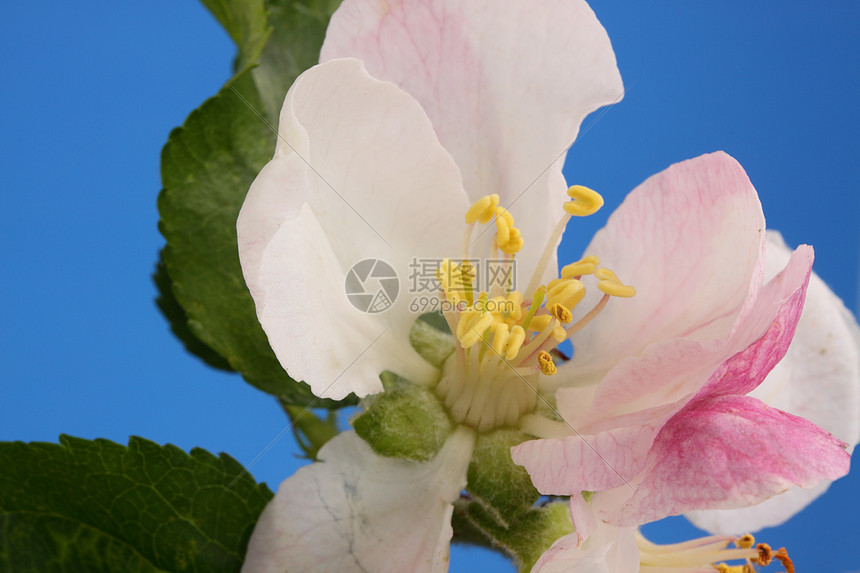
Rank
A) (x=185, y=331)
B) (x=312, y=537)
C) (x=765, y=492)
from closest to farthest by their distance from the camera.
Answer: (x=765, y=492) → (x=312, y=537) → (x=185, y=331)

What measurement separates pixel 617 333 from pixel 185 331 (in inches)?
12.0

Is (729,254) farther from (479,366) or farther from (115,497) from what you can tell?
(115,497)

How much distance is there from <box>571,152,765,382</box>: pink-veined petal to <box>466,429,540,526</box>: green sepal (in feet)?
0.26

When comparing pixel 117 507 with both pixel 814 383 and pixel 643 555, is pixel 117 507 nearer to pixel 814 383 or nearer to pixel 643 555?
pixel 643 555

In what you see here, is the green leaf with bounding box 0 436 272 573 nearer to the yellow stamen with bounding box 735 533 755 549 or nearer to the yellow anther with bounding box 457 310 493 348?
the yellow anther with bounding box 457 310 493 348

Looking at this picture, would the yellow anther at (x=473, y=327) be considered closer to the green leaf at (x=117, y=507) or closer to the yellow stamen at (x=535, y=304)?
the yellow stamen at (x=535, y=304)

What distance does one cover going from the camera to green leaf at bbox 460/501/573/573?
45 cm

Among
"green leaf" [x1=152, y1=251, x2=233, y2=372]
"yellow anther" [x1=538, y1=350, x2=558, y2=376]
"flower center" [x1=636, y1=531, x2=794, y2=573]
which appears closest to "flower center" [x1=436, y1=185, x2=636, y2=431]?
"yellow anther" [x1=538, y1=350, x2=558, y2=376]

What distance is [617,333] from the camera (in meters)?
0.53

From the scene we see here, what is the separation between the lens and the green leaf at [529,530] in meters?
0.45

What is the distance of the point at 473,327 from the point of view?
1.59 feet

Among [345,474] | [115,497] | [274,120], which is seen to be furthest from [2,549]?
[274,120]

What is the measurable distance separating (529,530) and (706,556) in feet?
0.38

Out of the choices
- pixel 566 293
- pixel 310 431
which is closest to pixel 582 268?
pixel 566 293
